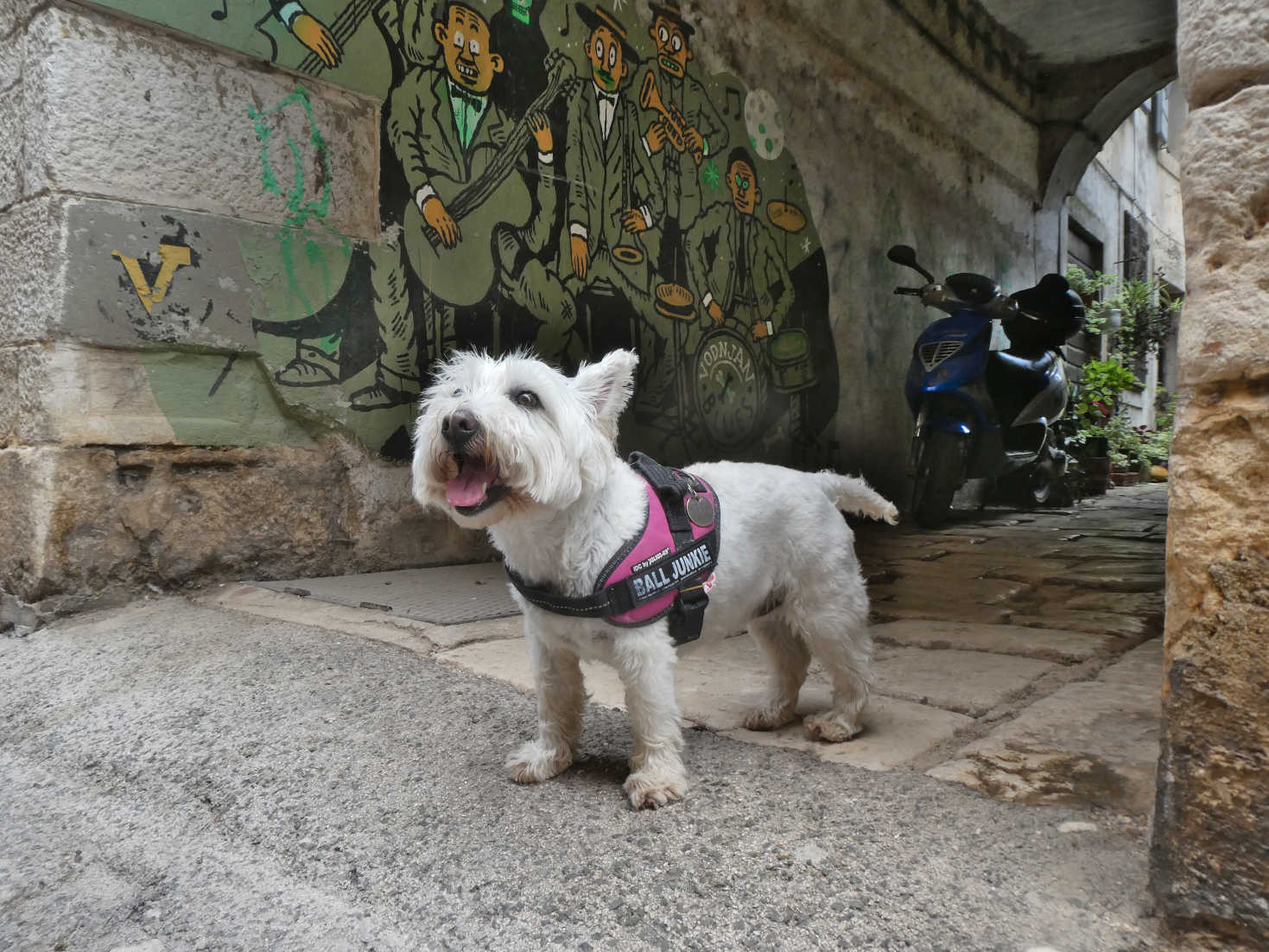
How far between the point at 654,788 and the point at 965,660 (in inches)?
67.0

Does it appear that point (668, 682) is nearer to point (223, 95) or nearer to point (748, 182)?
point (223, 95)

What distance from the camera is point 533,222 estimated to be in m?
4.92

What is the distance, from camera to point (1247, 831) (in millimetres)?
1169

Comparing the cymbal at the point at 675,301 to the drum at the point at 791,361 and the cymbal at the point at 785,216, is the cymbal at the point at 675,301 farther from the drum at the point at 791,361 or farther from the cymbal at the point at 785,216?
the cymbal at the point at 785,216

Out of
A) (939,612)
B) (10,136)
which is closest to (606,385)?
(939,612)

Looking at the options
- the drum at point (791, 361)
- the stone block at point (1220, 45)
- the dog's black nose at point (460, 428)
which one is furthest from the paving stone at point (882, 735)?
the drum at point (791, 361)

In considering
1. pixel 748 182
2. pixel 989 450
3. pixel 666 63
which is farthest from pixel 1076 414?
pixel 666 63

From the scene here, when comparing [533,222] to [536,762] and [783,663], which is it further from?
[536,762]

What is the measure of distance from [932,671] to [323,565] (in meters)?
2.72

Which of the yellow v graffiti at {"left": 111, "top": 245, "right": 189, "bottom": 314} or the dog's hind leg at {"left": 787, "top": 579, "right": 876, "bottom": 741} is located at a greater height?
the yellow v graffiti at {"left": 111, "top": 245, "right": 189, "bottom": 314}

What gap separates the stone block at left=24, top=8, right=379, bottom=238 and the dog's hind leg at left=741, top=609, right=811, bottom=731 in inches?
114

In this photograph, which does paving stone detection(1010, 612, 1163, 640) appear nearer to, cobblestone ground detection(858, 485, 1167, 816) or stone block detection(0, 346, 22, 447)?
cobblestone ground detection(858, 485, 1167, 816)

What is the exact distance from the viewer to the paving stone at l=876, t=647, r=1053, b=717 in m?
2.55

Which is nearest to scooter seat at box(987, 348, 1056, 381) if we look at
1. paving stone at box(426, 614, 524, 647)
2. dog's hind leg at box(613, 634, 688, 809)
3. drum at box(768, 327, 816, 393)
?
drum at box(768, 327, 816, 393)
